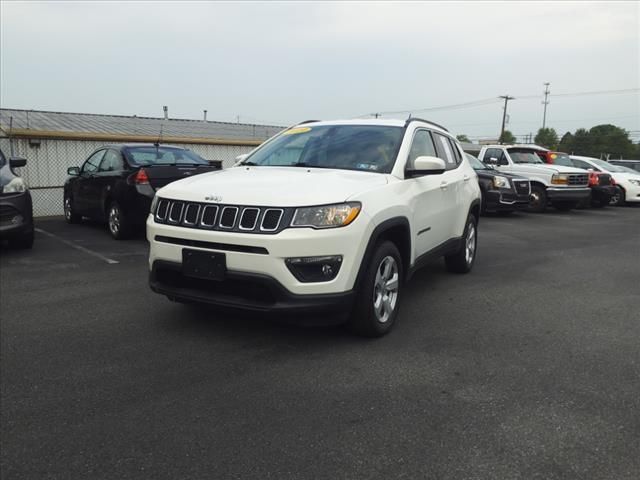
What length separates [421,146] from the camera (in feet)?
17.1

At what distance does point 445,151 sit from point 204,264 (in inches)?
131

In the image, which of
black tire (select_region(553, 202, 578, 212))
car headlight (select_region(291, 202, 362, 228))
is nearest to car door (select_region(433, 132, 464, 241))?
car headlight (select_region(291, 202, 362, 228))

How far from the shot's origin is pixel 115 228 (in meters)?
8.75

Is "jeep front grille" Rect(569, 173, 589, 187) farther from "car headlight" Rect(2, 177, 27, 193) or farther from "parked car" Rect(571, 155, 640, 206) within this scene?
"car headlight" Rect(2, 177, 27, 193)

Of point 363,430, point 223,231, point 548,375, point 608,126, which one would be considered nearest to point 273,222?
point 223,231

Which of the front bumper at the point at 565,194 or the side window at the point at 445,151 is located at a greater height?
the side window at the point at 445,151

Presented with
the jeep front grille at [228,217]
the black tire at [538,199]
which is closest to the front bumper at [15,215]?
the jeep front grille at [228,217]

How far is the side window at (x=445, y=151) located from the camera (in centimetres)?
583

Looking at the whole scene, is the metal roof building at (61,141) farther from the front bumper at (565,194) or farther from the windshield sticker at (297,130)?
the windshield sticker at (297,130)

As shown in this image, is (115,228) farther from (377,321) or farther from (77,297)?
(377,321)

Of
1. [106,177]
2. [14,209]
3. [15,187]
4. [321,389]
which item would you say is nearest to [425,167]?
[321,389]

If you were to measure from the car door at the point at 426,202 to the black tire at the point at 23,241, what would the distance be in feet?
18.3

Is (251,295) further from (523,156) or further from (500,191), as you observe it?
(523,156)

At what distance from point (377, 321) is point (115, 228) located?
19.6ft
